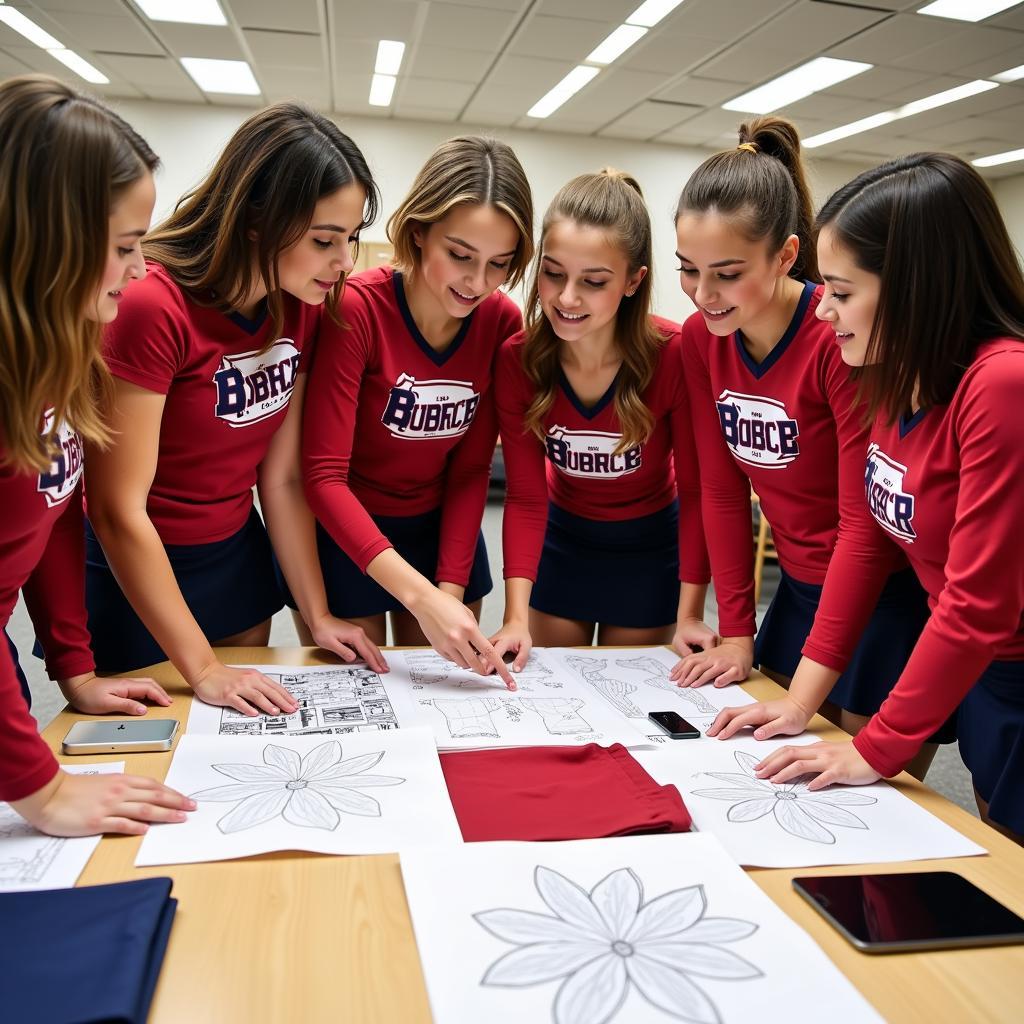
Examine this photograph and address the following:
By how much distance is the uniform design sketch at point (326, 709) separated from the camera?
3.87ft

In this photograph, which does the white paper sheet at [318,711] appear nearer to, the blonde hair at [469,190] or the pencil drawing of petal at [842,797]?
the pencil drawing of petal at [842,797]

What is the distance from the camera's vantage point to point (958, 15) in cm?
482

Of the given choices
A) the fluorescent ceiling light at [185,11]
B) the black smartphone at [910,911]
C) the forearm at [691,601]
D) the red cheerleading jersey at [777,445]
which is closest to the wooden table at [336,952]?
the black smartphone at [910,911]

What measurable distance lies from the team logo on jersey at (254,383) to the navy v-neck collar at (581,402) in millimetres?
486

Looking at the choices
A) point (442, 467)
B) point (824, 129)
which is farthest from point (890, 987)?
point (824, 129)

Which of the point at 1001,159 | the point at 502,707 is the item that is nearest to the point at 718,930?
the point at 502,707

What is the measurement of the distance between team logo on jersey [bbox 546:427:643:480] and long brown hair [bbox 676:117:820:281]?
415 mm

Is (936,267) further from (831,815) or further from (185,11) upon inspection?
(185,11)

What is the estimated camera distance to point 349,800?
975mm

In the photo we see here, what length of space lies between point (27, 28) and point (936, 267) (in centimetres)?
626

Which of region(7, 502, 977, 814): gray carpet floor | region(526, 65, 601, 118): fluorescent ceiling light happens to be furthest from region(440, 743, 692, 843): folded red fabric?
region(526, 65, 601, 118): fluorescent ceiling light

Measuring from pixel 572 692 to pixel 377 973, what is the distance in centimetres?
69

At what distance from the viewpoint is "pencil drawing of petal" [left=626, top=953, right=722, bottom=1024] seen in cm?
66

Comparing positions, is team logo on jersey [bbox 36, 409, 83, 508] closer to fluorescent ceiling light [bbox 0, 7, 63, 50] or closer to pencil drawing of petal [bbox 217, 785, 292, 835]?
pencil drawing of petal [bbox 217, 785, 292, 835]
